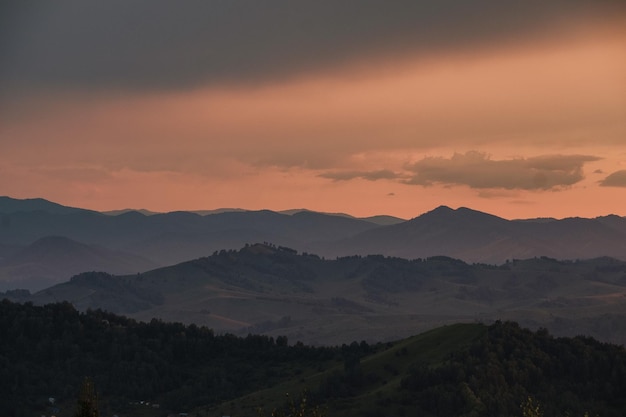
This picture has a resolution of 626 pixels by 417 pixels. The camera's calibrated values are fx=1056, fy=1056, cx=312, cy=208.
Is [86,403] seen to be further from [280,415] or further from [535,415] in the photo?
[535,415]

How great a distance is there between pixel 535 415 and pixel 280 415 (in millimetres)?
28429

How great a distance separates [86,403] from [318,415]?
2605cm

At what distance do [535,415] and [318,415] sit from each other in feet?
81.1

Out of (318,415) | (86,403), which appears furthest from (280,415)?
(86,403)

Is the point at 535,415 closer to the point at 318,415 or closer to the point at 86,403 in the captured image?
the point at 318,415

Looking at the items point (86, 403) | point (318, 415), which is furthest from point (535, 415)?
point (86, 403)

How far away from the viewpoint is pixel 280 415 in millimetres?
111188

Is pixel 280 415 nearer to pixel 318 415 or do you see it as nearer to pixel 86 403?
pixel 318 415

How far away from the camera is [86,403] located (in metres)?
95.5

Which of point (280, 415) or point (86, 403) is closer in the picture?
point (86, 403)

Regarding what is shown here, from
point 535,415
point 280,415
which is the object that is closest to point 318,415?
point 280,415

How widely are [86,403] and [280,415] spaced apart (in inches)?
927

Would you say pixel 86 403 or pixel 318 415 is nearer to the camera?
pixel 86 403
